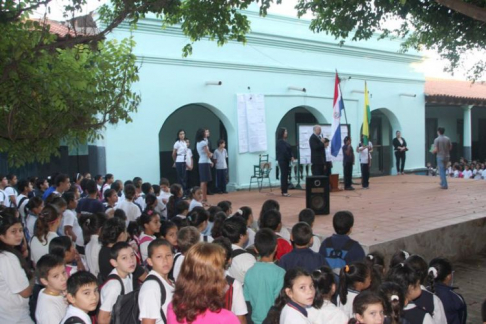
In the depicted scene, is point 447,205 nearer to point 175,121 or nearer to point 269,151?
point 269,151

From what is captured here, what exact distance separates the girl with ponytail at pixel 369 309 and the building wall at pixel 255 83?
911 centimetres

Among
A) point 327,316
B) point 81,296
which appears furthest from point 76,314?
point 327,316

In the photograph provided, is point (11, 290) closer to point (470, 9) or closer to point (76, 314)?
point (76, 314)

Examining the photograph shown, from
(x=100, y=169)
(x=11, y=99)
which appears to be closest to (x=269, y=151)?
(x=100, y=169)

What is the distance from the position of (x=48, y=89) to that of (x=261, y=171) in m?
9.15

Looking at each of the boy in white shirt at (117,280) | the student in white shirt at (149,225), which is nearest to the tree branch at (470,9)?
the student in white shirt at (149,225)

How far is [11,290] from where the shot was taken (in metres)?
3.42

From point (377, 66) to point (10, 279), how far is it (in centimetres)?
1541

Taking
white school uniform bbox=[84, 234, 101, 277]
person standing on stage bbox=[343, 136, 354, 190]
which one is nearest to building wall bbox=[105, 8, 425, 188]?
person standing on stage bbox=[343, 136, 354, 190]

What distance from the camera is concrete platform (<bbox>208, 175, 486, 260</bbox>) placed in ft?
22.0

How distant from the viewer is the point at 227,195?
1230 cm

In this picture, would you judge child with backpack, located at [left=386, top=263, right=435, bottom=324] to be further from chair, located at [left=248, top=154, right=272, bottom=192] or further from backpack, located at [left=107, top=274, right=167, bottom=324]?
chair, located at [left=248, top=154, right=272, bottom=192]

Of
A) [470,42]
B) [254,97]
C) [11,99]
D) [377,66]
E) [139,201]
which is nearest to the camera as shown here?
[11,99]

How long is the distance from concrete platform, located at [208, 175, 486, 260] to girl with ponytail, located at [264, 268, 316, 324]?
10.9 feet
